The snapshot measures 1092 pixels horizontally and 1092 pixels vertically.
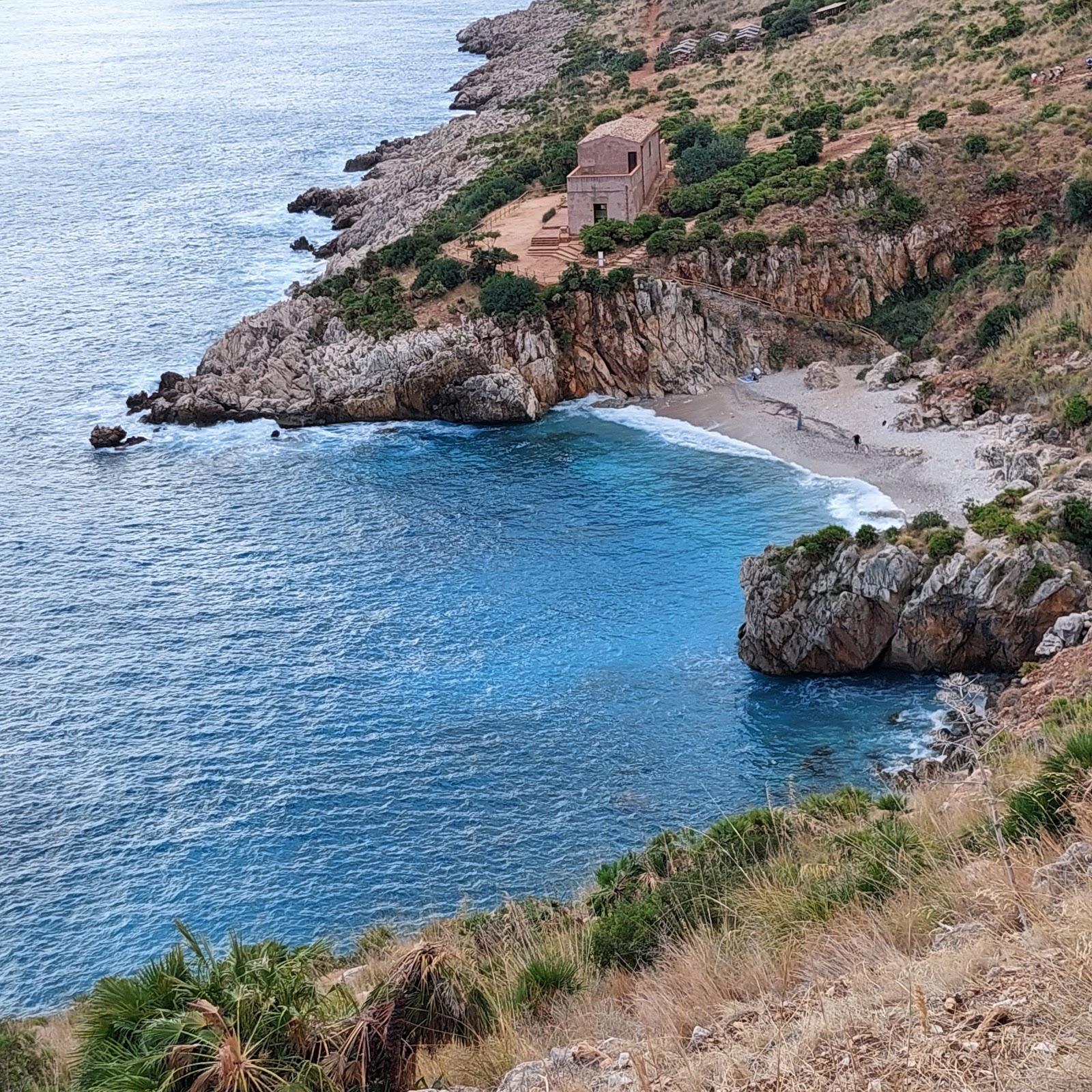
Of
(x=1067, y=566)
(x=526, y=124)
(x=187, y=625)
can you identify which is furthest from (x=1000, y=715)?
(x=526, y=124)

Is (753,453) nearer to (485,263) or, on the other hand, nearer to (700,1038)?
(485,263)

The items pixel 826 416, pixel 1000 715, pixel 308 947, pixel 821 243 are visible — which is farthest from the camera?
pixel 821 243

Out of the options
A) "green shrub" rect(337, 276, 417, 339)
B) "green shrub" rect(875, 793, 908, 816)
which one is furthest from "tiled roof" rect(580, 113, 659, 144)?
"green shrub" rect(875, 793, 908, 816)

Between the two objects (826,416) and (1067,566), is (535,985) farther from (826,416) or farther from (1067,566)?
(826,416)

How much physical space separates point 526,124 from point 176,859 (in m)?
83.0

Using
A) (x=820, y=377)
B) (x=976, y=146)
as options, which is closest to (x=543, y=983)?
(x=820, y=377)

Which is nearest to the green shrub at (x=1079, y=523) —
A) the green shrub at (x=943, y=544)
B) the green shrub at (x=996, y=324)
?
the green shrub at (x=943, y=544)

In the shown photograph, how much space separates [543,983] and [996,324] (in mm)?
53118

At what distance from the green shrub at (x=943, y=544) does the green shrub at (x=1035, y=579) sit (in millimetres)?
2413

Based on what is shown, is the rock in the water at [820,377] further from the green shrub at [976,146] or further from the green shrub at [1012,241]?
the green shrub at [976,146]

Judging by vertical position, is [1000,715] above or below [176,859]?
above

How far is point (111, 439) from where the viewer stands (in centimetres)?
Answer: 6362

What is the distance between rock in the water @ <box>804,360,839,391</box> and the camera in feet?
208

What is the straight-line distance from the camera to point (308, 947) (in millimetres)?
13094
